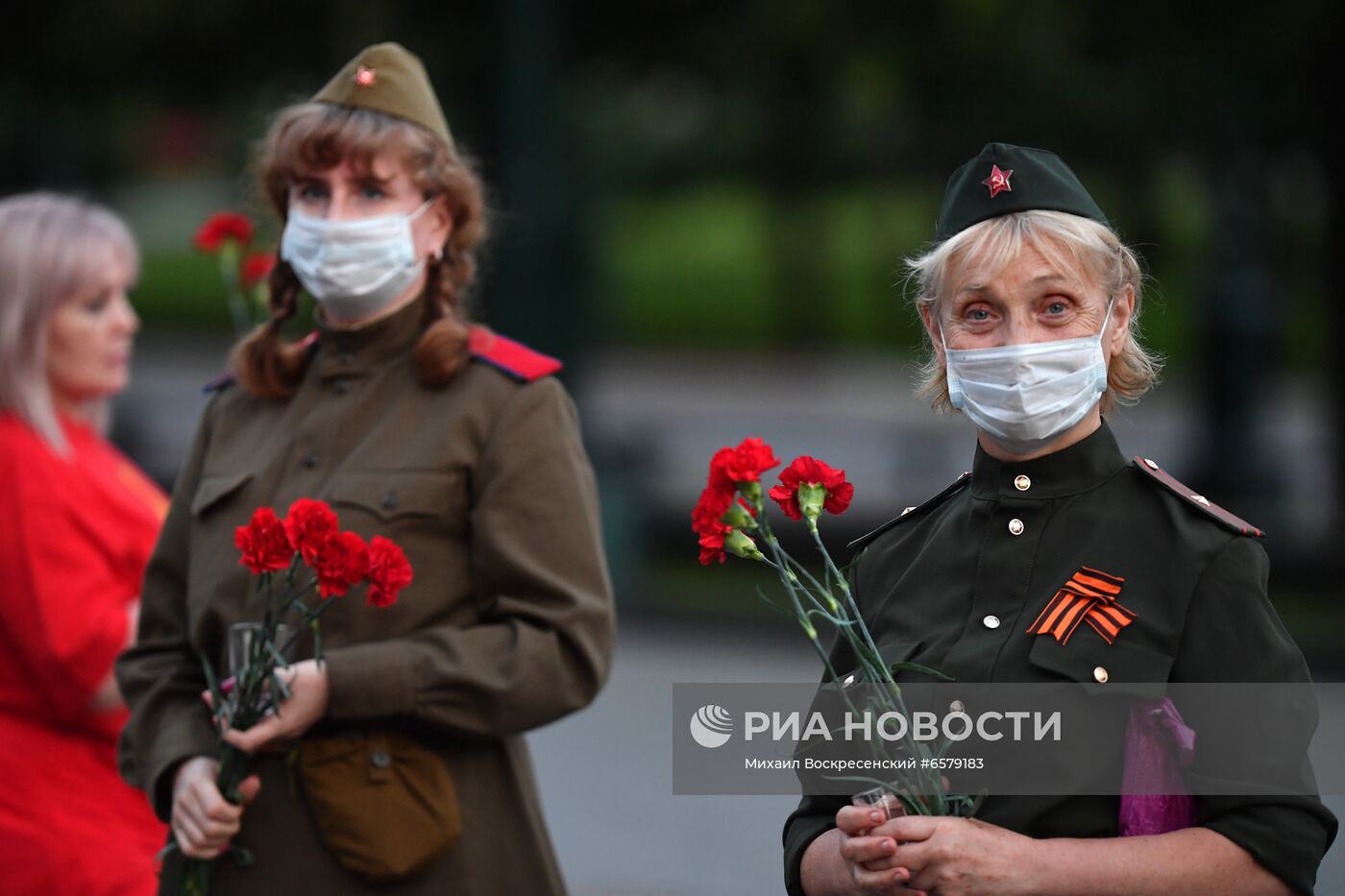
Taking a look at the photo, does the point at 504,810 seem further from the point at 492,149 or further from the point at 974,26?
the point at 492,149

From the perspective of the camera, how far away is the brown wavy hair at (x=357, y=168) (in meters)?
3.24

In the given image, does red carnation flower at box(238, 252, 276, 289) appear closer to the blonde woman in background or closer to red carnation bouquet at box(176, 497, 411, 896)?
the blonde woman in background

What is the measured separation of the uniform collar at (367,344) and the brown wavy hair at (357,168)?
6 cm


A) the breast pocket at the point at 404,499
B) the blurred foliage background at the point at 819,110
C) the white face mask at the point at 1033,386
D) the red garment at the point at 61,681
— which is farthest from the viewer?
the blurred foliage background at the point at 819,110

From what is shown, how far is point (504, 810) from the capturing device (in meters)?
3.16

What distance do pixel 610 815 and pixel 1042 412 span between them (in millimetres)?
5388

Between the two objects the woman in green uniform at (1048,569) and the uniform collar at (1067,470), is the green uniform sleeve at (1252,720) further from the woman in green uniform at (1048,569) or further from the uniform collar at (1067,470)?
the uniform collar at (1067,470)

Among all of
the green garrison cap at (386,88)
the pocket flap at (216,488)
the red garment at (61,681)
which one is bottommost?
the red garment at (61,681)

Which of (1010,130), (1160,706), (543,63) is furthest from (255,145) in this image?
(1010,130)

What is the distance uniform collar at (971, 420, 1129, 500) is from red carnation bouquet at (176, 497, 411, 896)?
0.93m

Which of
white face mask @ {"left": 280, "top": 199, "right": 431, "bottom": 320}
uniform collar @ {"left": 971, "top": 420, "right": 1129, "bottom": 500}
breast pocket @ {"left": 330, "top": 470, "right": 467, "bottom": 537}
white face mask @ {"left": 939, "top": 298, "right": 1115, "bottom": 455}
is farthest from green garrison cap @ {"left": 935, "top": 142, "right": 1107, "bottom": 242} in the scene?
white face mask @ {"left": 280, "top": 199, "right": 431, "bottom": 320}

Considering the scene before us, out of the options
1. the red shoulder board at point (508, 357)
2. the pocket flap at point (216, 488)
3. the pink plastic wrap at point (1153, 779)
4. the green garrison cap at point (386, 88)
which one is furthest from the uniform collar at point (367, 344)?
the pink plastic wrap at point (1153, 779)

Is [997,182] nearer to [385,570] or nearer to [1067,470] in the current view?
[1067,470]

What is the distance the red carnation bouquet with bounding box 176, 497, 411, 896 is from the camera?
2.74 meters
